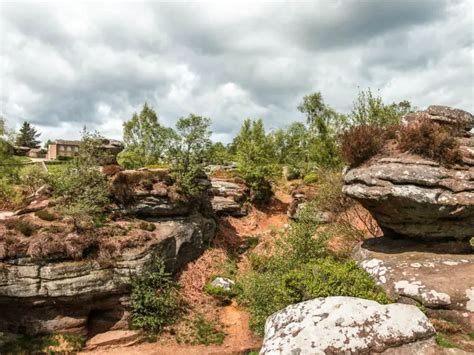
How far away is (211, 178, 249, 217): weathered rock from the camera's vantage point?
34.4 meters

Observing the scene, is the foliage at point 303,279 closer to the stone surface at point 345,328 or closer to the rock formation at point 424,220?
the rock formation at point 424,220

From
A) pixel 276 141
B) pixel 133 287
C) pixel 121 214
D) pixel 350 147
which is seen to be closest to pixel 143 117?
pixel 276 141

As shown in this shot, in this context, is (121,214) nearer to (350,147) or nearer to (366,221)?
(350,147)

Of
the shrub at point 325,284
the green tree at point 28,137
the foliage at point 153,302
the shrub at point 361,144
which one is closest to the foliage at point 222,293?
the foliage at point 153,302

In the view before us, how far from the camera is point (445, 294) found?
11891 mm

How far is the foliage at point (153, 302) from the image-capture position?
18.4m

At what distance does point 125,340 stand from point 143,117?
4620 centimetres

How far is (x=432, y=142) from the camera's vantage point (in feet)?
48.7

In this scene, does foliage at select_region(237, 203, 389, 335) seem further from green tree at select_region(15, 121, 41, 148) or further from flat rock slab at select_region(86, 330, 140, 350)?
green tree at select_region(15, 121, 41, 148)

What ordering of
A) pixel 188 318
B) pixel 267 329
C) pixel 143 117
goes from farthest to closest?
pixel 143 117 → pixel 188 318 → pixel 267 329

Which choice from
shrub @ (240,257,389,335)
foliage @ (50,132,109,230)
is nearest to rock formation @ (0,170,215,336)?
foliage @ (50,132,109,230)

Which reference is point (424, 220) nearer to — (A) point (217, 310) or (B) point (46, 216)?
(A) point (217, 310)

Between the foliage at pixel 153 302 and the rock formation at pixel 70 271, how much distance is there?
0.49 meters

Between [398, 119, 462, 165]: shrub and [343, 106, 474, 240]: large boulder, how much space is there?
379 mm
